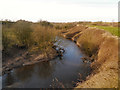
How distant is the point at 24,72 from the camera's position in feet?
43.8

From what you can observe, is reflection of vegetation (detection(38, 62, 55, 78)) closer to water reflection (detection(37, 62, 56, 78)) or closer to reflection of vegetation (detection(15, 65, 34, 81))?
water reflection (detection(37, 62, 56, 78))

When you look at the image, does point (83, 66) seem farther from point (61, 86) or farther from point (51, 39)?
point (51, 39)

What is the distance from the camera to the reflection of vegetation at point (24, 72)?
12258 mm

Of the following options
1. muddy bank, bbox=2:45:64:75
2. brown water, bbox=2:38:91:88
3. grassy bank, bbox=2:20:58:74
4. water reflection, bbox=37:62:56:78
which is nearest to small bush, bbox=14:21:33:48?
grassy bank, bbox=2:20:58:74

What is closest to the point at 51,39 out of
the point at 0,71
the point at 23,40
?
the point at 23,40

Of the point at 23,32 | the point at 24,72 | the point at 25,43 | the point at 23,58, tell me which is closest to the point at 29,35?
the point at 23,32

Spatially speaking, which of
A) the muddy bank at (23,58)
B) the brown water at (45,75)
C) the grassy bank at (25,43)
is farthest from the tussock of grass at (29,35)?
the brown water at (45,75)

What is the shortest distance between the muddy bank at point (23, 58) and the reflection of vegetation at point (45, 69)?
145 centimetres

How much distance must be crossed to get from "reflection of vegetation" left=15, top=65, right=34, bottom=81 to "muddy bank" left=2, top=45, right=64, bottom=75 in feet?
3.81

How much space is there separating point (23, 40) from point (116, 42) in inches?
690

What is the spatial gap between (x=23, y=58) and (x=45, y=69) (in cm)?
529

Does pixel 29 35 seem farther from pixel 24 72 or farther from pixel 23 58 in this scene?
pixel 24 72

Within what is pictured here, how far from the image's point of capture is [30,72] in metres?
13.4

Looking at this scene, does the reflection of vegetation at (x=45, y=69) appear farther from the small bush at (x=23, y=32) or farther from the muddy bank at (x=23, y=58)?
the small bush at (x=23, y=32)
